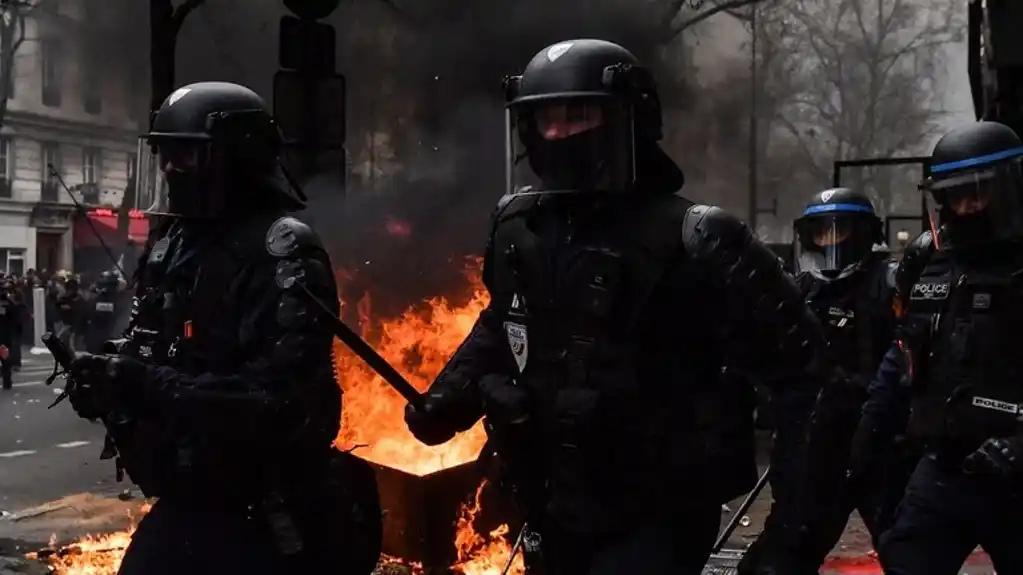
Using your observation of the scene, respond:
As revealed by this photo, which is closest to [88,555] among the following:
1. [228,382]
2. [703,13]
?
[228,382]

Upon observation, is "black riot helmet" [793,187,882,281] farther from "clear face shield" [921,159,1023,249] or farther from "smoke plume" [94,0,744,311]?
"smoke plume" [94,0,744,311]

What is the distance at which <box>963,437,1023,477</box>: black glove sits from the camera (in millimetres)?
3375

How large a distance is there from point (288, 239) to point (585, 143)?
0.84m

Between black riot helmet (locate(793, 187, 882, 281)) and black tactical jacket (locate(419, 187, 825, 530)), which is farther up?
black riot helmet (locate(793, 187, 882, 281))

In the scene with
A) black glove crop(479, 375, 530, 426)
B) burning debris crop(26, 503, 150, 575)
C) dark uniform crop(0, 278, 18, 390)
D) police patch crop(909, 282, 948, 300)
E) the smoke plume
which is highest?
the smoke plume

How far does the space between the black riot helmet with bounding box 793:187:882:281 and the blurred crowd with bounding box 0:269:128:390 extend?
26.2ft

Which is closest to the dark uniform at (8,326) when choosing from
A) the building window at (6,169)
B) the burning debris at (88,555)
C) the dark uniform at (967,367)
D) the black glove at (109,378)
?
the burning debris at (88,555)

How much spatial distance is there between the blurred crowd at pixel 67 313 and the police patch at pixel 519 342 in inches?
390

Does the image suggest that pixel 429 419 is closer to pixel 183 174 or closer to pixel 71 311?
pixel 183 174

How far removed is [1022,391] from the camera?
3.59m

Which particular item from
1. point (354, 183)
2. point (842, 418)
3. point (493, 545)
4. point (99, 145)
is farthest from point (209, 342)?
point (99, 145)

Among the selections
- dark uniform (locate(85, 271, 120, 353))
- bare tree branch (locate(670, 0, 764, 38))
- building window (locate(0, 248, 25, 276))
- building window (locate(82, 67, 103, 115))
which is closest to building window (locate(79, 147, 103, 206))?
building window (locate(0, 248, 25, 276))

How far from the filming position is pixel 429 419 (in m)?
2.90

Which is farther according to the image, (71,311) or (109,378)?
(71,311)
